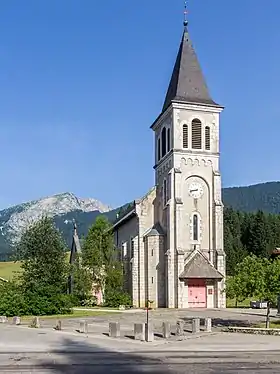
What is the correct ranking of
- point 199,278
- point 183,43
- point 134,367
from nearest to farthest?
point 134,367, point 199,278, point 183,43

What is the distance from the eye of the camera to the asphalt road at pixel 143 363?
56.6 ft

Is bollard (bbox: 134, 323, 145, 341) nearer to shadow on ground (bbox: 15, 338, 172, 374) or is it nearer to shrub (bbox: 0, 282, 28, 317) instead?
shadow on ground (bbox: 15, 338, 172, 374)

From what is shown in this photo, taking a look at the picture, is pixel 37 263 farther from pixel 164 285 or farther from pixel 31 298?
pixel 164 285

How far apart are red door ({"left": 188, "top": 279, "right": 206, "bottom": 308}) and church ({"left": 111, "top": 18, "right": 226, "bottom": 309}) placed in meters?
0.10

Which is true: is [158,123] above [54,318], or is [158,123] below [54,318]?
above

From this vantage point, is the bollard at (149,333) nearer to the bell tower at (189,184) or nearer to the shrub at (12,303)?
the shrub at (12,303)

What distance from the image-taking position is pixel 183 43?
217 feet

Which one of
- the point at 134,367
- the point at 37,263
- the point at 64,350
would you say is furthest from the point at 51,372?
the point at 37,263

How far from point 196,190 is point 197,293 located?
11.0m

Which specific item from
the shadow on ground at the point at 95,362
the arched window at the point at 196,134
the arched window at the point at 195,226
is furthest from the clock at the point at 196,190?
the shadow on ground at the point at 95,362

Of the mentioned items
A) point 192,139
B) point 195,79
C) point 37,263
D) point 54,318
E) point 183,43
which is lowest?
point 54,318

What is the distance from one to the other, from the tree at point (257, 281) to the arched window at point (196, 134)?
Result: 29.4m

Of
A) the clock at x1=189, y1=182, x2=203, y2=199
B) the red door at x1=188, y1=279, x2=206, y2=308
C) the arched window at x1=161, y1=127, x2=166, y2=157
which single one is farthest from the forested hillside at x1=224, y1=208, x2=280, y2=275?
the red door at x1=188, y1=279, x2=206, y2=308

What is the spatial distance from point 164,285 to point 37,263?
45.5ft
